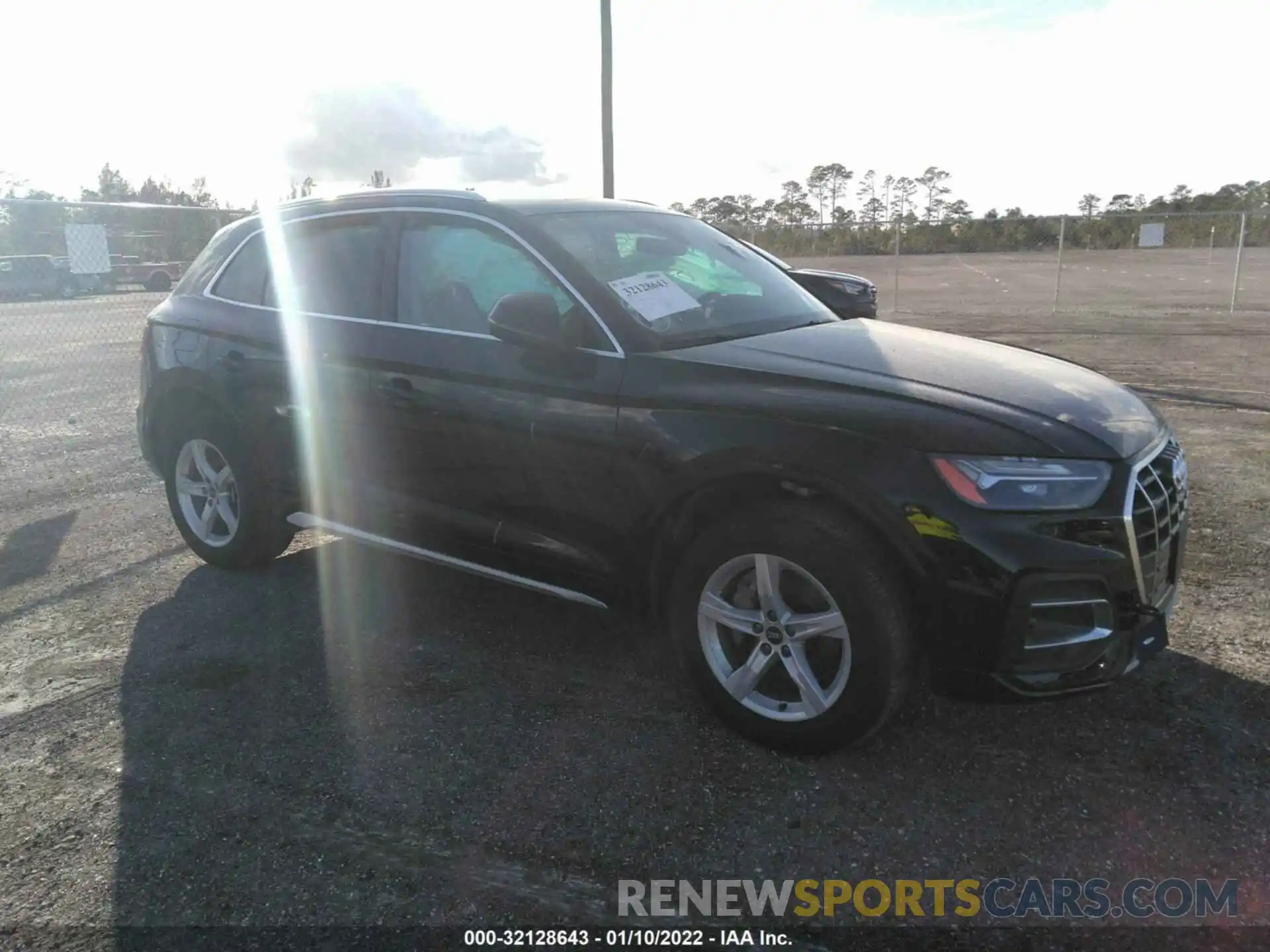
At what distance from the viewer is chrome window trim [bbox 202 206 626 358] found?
353cm

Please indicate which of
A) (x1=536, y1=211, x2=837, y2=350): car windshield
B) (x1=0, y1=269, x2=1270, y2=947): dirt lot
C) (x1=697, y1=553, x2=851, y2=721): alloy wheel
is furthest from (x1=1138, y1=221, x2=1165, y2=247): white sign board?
(x1=697, y1=553, x2=851, y2=721): alloy wheel

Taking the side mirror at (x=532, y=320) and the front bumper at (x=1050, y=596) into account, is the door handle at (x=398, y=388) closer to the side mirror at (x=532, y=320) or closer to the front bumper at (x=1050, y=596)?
the side mirror at (x=532, y=320)

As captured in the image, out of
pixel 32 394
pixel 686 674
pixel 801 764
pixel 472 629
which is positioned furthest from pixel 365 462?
pixel 32 394

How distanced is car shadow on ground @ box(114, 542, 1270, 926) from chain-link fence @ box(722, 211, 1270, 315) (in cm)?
1012

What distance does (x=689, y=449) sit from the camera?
3.24 meters

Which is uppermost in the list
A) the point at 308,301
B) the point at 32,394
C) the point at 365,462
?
the point at 308,301

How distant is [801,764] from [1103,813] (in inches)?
34.0

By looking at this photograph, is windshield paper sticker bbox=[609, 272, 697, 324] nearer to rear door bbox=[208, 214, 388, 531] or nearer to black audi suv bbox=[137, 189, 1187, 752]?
black audi suv bbox=[137, 189, 1187, 752]

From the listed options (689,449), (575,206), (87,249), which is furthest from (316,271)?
(87,249)

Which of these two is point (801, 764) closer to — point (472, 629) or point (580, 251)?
point (472, 629)

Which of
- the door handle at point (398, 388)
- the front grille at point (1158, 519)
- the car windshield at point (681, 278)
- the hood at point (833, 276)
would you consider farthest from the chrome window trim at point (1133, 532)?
the door handle at point (398, 388)

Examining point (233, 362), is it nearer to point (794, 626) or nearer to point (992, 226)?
point (794, 626)

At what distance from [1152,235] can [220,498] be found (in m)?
48.2

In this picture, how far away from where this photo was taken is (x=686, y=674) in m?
3.42
